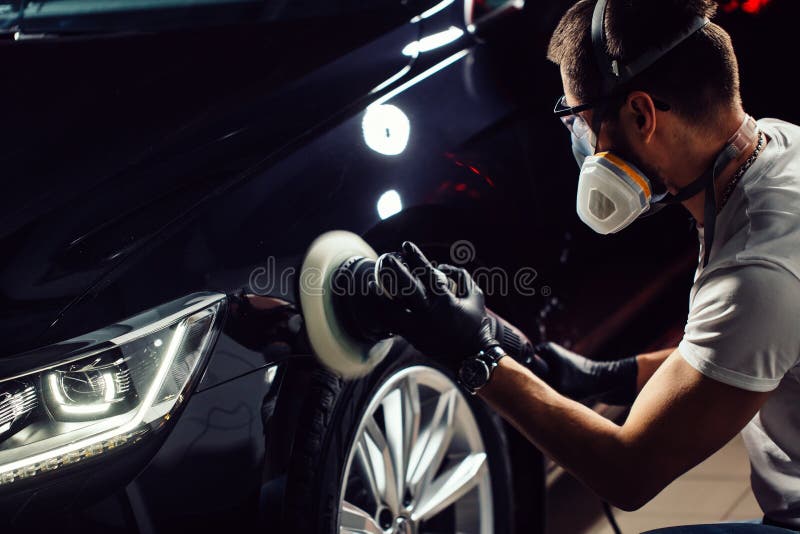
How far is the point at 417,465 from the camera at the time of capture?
6.48 ft

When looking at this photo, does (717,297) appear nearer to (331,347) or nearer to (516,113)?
(331,347)

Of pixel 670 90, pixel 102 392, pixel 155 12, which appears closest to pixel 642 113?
pixel 670 90

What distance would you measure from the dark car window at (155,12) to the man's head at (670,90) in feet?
2.15

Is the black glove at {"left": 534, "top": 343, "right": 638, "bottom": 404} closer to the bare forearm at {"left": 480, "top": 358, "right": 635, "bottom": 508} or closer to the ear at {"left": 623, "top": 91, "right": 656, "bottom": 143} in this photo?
the bare forearm at {"left": 480, "top": 358, "right": 635, "bottom": 508}

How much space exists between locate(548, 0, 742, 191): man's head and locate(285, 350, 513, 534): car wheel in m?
0.60

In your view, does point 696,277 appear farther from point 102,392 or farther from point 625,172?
point 102,392

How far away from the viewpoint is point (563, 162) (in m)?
2.36

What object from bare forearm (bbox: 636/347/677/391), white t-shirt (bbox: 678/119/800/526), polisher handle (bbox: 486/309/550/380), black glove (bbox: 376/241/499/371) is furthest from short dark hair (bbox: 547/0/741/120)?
bare forearm (bbox: 636/347/677/391)

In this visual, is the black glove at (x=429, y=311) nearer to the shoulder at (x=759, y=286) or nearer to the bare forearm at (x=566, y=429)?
the bare forearm at (x=566, y=429)

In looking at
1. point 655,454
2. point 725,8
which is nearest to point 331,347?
point 655,454

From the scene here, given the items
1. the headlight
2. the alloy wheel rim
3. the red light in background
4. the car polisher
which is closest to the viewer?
the headlight

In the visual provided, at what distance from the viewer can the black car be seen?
1.35m

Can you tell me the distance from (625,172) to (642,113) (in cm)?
10

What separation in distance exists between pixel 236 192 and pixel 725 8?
2.36 metres
